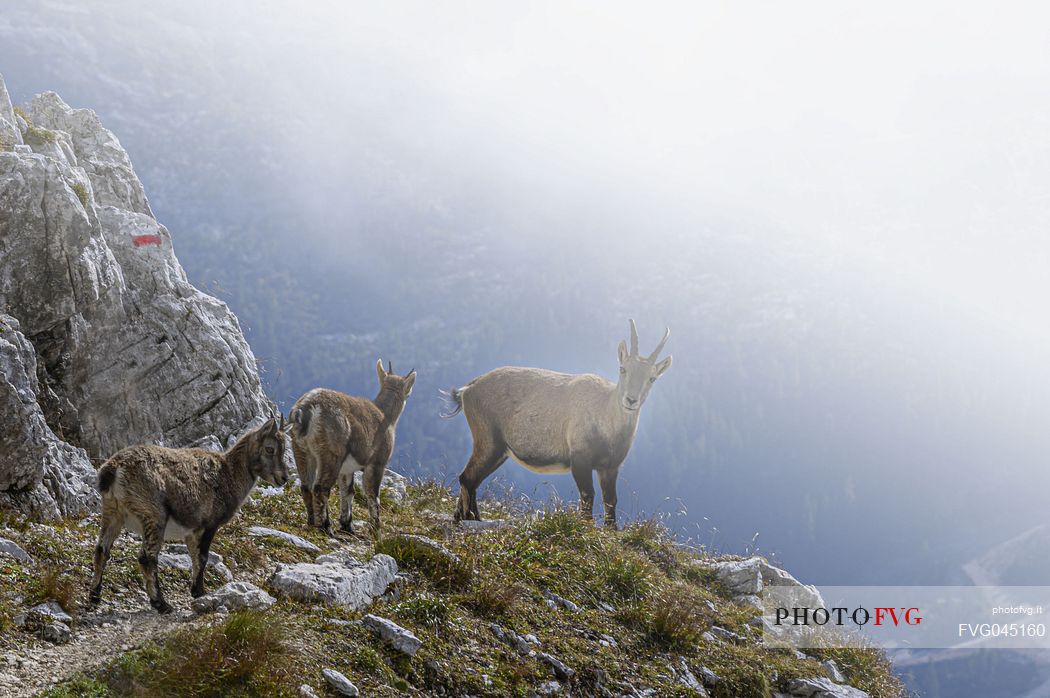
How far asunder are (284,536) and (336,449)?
1.43m

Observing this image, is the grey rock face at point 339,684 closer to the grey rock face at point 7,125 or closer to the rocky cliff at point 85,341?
the rocky cliff at point 85,341

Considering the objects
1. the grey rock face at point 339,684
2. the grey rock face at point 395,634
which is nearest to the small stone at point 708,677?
the grey rock face at point 395,634

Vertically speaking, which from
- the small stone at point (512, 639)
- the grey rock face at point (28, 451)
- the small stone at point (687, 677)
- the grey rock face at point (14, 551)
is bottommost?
the grey rock face at point (14, 551)

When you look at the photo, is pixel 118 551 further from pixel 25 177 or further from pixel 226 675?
pixel 25 177

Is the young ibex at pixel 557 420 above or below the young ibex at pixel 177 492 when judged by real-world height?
above

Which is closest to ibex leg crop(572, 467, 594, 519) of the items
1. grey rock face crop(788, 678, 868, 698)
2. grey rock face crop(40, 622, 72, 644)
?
grey rock face crop(788, 678, 868, 698)

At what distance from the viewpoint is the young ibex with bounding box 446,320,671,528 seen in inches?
616

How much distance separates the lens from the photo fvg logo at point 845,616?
44.0 ft

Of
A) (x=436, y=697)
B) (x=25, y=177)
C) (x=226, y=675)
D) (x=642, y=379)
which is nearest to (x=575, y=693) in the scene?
(x=436, y=697)

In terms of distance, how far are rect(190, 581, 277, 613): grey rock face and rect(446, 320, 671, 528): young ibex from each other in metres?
7.48

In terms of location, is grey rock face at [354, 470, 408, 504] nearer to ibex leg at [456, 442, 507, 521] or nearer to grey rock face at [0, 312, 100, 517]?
ibex leg at [456, 442, 507, 521]

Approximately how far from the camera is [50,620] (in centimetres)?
753

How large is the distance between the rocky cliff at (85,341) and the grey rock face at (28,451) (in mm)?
16

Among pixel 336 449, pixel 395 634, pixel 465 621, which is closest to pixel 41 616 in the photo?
pixel 395 634
